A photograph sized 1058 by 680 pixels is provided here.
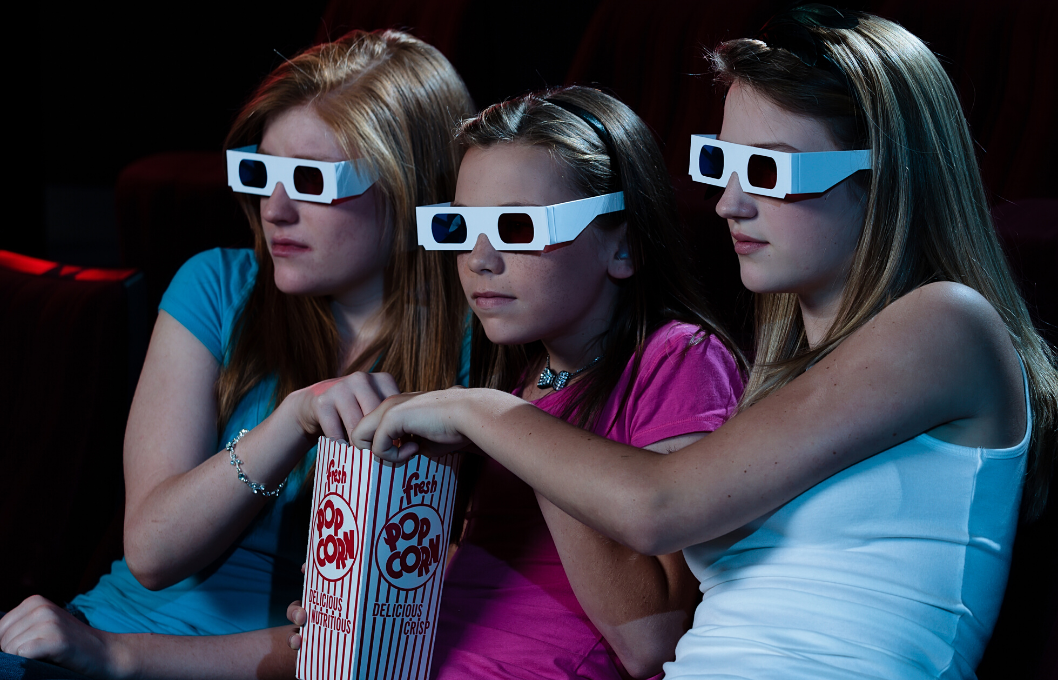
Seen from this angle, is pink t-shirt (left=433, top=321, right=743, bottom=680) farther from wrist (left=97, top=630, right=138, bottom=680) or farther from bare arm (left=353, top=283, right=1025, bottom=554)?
wrist (left=97, top=630, right=138, bottom=680)

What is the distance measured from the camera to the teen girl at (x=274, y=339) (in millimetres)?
1411

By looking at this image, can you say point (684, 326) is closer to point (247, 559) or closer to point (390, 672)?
point (390, 672)

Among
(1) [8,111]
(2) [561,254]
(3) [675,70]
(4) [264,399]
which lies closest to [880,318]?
(2) [561,254]

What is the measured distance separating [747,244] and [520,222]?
0.30 metres

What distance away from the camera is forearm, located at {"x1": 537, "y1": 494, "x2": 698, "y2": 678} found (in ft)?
3.85

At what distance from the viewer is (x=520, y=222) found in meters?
1.28

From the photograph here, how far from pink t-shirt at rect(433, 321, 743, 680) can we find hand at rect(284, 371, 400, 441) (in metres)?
0.25

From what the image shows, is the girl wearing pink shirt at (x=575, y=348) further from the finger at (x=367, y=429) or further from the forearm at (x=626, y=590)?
the finger at (x=367, y=429)

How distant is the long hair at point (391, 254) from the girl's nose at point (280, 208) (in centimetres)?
12

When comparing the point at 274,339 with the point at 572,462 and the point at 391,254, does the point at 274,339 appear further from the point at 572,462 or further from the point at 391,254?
the point at 572,462

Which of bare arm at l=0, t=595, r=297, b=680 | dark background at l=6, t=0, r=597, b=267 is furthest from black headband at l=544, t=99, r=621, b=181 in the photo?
dark background at l=6, t=0, r=597, b=267

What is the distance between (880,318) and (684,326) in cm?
35

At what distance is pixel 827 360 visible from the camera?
1.00 metres

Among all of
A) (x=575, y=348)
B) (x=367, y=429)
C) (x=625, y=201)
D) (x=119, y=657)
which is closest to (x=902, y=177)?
(x=625, y=201)
